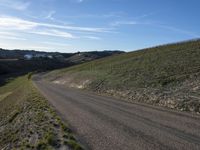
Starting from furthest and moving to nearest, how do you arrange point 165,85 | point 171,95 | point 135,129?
point 165,85
point 171,95
point 135,129

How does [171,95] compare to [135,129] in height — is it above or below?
below

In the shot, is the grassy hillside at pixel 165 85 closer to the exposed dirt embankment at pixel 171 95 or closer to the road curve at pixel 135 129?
the exposed dirt embankment at pixel 171 95

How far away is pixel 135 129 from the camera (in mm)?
16594

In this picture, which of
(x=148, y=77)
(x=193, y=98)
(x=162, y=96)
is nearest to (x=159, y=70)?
(x=148, y=77)

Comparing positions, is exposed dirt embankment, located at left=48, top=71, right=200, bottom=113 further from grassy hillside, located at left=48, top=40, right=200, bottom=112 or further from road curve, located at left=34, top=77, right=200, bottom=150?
road curve, located at left=34, top=77, right=200, bottom=150

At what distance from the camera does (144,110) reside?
77.3ft

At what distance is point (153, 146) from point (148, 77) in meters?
26.2

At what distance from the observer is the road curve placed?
1362 cm

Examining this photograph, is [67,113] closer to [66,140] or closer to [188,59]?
[66,140]

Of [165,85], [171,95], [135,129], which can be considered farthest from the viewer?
[165,85]

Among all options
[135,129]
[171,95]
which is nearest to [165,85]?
[171,95]

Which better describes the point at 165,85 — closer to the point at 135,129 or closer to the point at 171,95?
the point at 171,95

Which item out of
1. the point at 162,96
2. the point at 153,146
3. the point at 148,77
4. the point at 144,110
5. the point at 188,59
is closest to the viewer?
the point at 153,146

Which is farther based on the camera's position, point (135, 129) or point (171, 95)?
point (171, 95)
